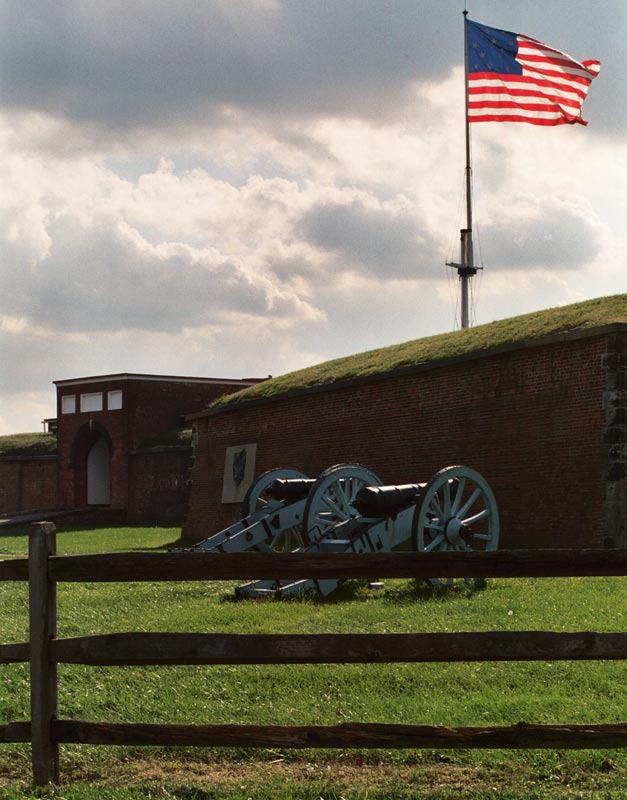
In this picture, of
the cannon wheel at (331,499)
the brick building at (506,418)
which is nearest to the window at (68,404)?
the brick building at (506,418)

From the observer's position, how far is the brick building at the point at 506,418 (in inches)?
591

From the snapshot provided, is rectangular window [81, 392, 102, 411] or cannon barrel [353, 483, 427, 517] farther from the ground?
rectangular window [81, 392, 102, 411]

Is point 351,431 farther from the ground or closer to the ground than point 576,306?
closer to the ground

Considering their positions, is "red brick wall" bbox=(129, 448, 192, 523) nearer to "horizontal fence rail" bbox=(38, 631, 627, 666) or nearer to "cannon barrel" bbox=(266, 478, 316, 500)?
"cannon barrel" bbox=(266, 478, 316, 500)

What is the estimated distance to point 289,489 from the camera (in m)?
13.4

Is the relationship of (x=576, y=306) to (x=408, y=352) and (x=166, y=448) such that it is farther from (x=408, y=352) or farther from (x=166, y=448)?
(x=166, y=448)

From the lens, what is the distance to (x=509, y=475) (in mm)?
16344

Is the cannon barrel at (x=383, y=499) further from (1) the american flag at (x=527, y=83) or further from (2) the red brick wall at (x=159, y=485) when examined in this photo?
(2) the red brick wall at (x=159, y=485)

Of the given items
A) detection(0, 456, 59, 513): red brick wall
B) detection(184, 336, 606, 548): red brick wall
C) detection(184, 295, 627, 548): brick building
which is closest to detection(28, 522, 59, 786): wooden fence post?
detection(184, 295, 627, 548): brick building

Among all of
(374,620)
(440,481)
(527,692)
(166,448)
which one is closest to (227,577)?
(527,692)

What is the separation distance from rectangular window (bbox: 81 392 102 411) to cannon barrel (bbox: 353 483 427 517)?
27877 millimetres

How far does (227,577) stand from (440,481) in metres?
7.04

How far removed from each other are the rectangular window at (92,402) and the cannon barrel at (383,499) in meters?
27.9

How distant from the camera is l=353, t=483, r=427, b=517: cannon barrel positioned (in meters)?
11.4
